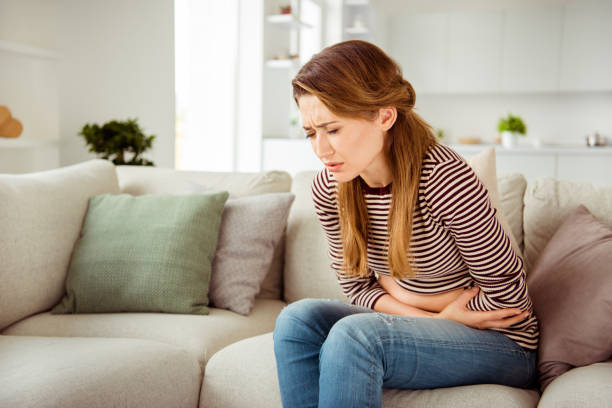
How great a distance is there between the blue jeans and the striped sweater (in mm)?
76

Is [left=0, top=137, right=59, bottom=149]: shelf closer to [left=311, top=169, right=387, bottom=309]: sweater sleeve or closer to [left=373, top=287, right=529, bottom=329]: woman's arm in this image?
[left=311, top=169, right=387, bottom=309]: sweater sleeve

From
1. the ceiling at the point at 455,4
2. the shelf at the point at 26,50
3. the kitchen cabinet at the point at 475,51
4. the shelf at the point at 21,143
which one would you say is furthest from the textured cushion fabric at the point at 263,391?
the kitchen cabinet at the point at 475,51

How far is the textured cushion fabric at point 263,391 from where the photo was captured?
1.15 m

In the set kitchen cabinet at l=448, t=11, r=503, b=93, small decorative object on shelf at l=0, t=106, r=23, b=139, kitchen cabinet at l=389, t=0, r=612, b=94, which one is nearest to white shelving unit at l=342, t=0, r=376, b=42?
kitchen cabinet at l=389, t=0, r=612, b=94

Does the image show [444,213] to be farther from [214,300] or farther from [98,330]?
[98,330]

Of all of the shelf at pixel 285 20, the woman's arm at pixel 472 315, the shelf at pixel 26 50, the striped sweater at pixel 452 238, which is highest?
the shelf at pixel 285 20

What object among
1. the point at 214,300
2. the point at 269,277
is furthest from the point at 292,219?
the point at 214,300

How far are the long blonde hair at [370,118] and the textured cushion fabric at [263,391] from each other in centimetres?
27

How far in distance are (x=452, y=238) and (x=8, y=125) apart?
2191 mm

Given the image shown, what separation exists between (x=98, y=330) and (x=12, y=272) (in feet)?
0.99

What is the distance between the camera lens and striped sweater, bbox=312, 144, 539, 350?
1.14m

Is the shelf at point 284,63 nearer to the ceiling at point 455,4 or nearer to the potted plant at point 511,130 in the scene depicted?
the ceiling at point 455,4

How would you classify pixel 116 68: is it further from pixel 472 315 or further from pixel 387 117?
pixel 472 315

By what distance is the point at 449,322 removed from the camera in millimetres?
1207
